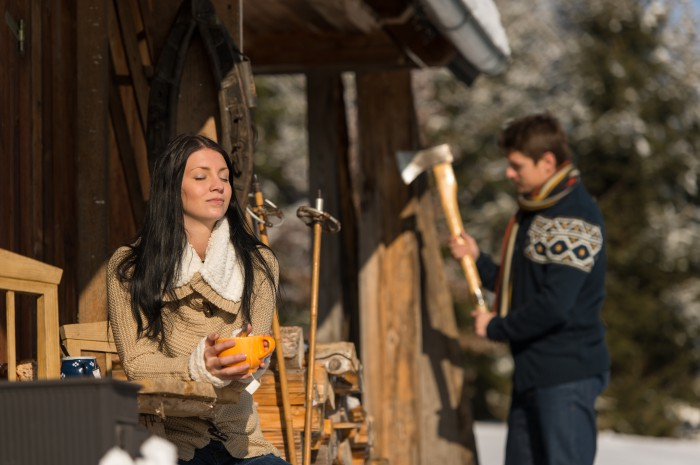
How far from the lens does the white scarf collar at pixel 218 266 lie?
3496mm

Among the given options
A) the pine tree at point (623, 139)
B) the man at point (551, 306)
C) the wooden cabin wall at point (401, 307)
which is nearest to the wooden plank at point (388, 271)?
the wooden cabin wall at point (401, 307)

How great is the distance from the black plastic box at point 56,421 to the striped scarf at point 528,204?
388cm

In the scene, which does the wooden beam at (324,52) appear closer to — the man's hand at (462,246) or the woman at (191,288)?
the man's hand at (462,246)

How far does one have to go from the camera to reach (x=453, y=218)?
6.88 meters

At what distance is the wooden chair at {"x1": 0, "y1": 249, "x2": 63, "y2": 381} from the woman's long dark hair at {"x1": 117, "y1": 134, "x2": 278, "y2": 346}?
0.27 meters

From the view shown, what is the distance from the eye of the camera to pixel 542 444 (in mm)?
5973

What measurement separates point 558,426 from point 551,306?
0.51 m

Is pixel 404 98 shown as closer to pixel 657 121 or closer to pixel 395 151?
pixel 395 151

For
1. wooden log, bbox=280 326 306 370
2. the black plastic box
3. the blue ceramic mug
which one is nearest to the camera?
the black plastic box

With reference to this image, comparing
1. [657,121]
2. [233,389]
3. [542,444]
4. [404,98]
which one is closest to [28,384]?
[233,389]

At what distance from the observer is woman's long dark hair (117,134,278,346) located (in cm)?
347

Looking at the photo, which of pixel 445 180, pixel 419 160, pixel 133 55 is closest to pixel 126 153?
pixel 133 55

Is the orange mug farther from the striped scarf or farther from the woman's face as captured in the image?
the striped scarf

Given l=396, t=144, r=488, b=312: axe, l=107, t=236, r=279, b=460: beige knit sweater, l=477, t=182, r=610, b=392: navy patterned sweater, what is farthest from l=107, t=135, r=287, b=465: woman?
l=396, t=144, r=488, b=312: axe
